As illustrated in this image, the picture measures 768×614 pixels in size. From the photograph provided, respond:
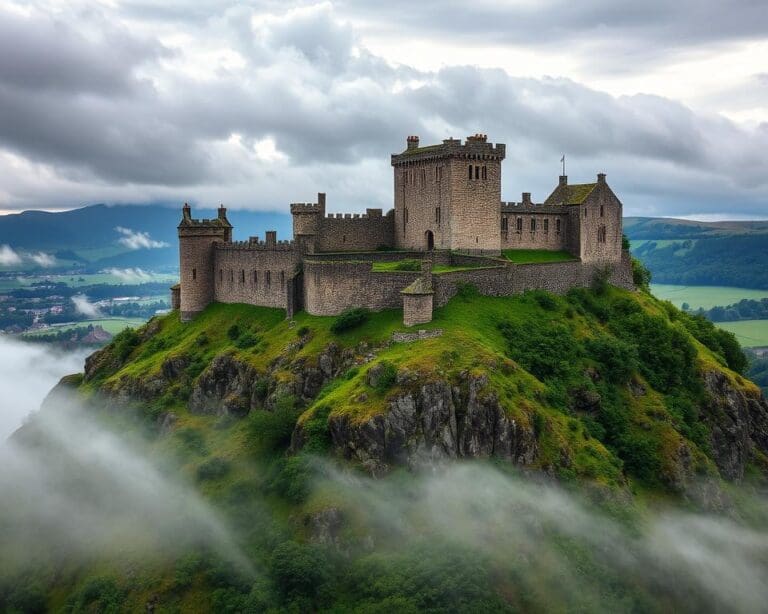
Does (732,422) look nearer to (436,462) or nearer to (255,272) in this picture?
(436,462)

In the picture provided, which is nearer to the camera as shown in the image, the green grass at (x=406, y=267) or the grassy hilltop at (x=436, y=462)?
the grassy hilltop at (x=436, y=462)

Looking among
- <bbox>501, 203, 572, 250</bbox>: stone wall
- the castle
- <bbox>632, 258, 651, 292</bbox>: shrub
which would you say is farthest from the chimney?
<bbox>632, 258, 651, 292</bbox>: shrub

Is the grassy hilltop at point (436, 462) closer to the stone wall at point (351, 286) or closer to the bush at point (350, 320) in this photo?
the bush at point (350, 320)

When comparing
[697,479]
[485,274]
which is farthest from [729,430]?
[485,274]

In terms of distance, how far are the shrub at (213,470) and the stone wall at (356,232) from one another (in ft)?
97.8

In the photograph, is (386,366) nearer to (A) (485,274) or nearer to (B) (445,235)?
(A) (485,274)

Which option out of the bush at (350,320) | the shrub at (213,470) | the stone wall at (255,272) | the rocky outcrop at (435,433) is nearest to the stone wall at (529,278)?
the bush at (350,320)

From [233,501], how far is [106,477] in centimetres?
1912

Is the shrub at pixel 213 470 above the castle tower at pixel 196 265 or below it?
below

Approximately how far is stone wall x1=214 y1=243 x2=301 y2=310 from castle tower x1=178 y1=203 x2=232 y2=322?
939mm

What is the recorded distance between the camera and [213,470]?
7262cm

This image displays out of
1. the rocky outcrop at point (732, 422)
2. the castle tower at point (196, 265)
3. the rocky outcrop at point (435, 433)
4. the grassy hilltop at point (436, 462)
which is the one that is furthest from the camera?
the castle tower at point (196, 265)

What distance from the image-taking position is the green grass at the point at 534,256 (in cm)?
9170

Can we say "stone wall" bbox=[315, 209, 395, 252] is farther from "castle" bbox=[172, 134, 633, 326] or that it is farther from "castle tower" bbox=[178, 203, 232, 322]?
"castle tower" bbox=[178, 203, 232, 322]
